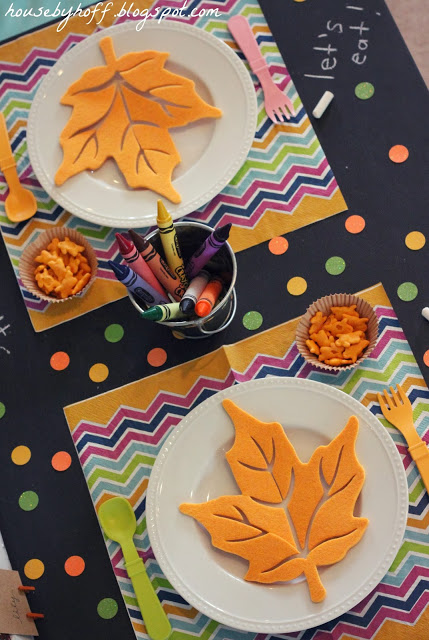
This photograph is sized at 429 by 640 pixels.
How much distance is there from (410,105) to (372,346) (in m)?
0.41

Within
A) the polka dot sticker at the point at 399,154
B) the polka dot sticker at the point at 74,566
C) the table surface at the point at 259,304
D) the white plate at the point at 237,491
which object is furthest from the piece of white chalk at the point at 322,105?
the polka dot sticker at the point at 74,566

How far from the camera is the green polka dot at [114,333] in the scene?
123cm

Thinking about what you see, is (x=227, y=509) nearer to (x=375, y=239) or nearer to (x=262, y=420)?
(x=262, y=420)

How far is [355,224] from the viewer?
1.23m

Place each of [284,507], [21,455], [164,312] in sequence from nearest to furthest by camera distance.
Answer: [164,312] < [284,507] < [21,455]

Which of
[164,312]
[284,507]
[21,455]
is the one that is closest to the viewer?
[164,312]

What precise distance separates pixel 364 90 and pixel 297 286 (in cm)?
35

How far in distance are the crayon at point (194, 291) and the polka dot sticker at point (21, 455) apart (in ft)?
1.26

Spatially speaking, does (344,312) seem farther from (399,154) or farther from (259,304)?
(399,154)

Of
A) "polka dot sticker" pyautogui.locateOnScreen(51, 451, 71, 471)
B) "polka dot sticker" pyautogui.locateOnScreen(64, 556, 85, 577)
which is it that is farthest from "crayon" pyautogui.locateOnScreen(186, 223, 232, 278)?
"polka dot sticker" pyautogui.locateOnScreen(64, 556, 85, 577)

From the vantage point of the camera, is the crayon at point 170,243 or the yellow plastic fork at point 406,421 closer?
the crayon at point 170,243

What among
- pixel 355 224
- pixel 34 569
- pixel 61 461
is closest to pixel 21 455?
pixel 61 461

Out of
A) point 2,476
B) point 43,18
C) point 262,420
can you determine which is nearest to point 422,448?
point 262,420

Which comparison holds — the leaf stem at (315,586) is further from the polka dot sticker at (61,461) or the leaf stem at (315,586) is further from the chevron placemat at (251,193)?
the chevron placemat at (251,193)
